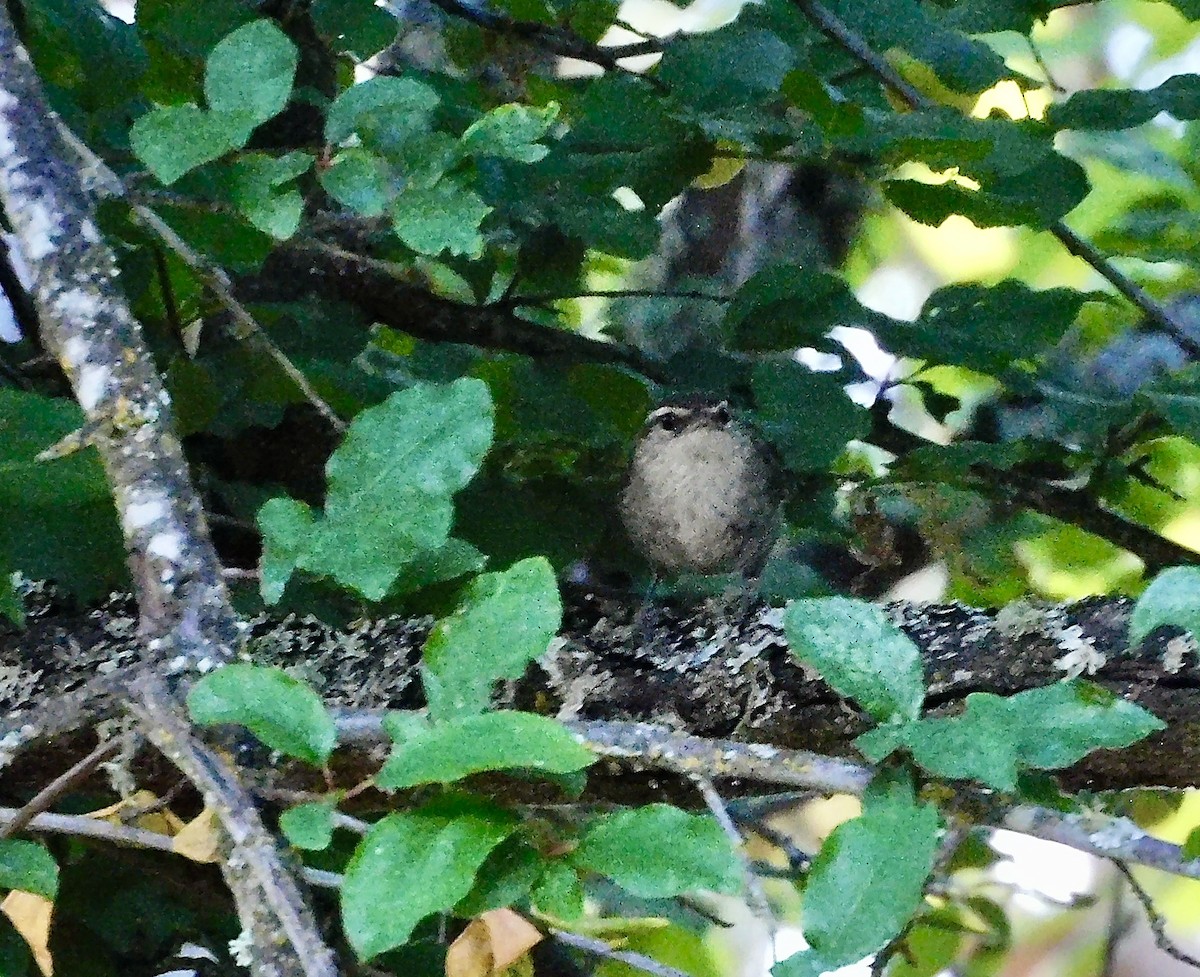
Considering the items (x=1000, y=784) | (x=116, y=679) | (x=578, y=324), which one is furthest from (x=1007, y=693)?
(x=578, y=324)

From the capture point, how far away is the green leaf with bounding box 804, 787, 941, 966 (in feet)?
1.11

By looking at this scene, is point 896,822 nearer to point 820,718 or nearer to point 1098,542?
point 820,718

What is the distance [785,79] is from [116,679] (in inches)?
18.2

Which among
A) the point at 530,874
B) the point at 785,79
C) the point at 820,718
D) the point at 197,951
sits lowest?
the point at 197,951

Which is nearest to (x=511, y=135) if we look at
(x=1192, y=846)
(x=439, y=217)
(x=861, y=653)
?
(x=439, y=217)

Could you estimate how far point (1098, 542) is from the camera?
1.18 metres

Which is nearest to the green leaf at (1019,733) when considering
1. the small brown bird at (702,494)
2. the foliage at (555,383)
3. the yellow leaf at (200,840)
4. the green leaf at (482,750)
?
the foliage at (555,383)

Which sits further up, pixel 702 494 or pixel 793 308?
pixel 793 308

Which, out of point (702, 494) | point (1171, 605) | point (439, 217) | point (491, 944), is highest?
point (439, 217)

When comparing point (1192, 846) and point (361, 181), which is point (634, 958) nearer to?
point (1192, 846)

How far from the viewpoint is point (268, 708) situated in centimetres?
36

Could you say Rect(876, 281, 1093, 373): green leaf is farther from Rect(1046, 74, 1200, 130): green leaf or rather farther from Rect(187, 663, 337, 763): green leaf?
Rect(187, 663, 337, 763): green leaf

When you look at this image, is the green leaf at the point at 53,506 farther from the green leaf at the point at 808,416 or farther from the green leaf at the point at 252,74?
the green leaf at the point at 808,416

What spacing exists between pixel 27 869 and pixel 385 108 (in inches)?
13.4
